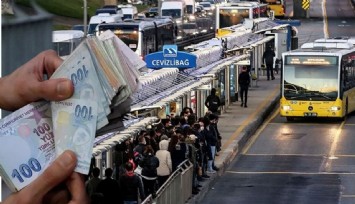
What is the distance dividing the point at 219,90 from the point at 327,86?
3.72m

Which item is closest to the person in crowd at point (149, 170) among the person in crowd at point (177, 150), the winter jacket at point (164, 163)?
the winter jacket at point (164, 163)

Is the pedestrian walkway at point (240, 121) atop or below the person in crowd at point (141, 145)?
below

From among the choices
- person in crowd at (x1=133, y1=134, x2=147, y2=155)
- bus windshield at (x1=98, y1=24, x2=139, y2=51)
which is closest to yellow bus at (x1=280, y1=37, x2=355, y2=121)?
bus windshield at (x1=98, y1=24, x2=139, y2=51)

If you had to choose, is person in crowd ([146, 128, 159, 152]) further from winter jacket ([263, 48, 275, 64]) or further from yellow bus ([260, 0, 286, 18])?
yellow bus ([260, 0, 286, 18])

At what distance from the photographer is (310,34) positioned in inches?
3317

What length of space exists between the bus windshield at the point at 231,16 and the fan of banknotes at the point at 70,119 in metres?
69.3

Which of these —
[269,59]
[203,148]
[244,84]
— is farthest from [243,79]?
[203,148]

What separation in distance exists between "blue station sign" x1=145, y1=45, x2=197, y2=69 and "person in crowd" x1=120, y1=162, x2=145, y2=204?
49.0 ft

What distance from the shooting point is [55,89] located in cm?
368

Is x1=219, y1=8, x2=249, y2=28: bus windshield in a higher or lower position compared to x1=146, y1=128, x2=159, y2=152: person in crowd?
lower

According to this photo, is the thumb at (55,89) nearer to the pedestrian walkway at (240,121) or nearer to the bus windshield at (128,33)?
the pedestrian walkway at (240,121)

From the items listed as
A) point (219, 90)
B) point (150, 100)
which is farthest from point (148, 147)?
point (219, 90)

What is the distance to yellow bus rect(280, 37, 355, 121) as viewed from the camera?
4116cm

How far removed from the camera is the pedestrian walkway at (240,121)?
30.4m
